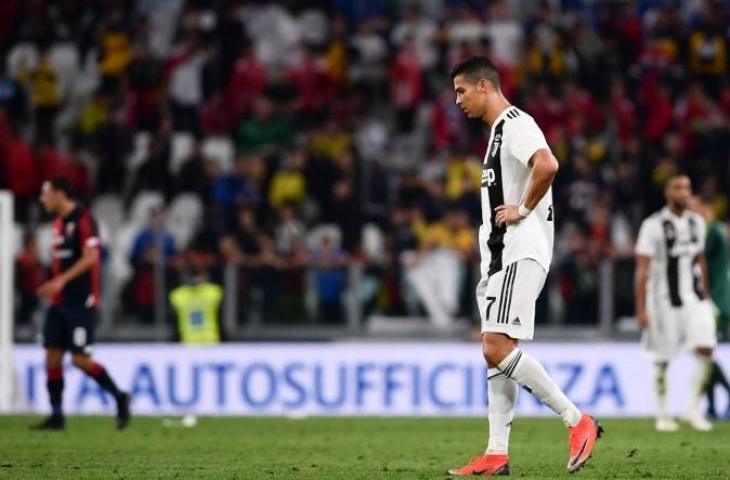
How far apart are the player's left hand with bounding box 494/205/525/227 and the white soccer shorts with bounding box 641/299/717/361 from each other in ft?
18.8

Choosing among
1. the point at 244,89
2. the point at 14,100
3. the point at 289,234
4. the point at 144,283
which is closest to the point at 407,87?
the point at 244,89

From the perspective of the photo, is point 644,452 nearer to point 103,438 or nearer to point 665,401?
point 665,401

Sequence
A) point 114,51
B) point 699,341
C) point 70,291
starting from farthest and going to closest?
point 114,51 < point 699,341 < point 70,291

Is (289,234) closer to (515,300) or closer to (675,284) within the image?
(675,284)

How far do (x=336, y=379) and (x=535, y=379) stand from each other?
340 inches

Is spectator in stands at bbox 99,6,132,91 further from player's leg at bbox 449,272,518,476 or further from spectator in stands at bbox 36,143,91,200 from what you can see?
player's leg at bbox 449,272,518,476

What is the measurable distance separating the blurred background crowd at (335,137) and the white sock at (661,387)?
2775 millimetres

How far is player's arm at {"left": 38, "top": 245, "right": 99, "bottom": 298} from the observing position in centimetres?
1354

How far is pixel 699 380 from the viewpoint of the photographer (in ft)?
46.8

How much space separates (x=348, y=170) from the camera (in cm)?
1991

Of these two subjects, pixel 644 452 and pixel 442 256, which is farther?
pixel 442 256

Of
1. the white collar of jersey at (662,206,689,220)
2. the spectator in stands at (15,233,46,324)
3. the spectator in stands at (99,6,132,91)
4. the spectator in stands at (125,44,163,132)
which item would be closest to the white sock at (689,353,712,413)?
the white collar of jersey at (662,206,689,220)

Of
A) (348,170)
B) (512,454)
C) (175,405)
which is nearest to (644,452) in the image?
(512,454)

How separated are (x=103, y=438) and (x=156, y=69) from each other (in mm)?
10410
